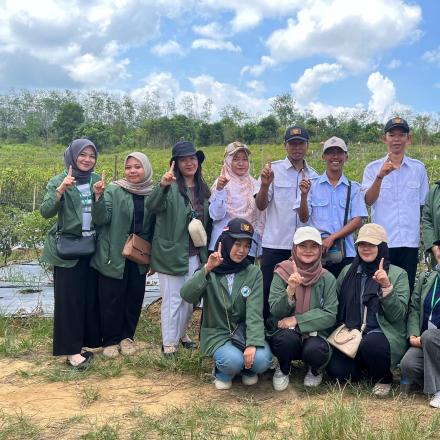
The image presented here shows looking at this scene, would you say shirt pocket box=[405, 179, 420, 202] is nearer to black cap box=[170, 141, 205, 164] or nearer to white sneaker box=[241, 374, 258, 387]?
black cap box=[170, 141, 205, 164]

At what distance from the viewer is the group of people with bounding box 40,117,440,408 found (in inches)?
123

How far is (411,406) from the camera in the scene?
289 centimetres

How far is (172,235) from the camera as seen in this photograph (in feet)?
12.0

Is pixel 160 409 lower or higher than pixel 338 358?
lower

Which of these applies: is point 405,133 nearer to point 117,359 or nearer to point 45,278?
point 117,359

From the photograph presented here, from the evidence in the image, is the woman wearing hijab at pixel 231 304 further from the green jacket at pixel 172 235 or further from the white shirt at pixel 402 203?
the white shirt at pixel 402 203

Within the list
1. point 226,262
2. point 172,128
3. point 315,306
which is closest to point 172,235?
point 226,262

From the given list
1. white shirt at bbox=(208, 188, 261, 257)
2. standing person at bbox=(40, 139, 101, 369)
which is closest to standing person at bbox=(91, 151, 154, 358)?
standing person at bbox=(40, 139, 101, 369)

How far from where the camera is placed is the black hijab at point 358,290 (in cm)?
312

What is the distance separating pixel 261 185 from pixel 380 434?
177 centimetres

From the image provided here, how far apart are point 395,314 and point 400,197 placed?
900 millimetres

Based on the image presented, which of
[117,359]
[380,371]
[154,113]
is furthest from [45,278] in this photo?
[154,113]

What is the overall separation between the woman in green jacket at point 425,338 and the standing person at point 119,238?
1.90 meters

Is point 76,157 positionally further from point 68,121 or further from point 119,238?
point 68,121
